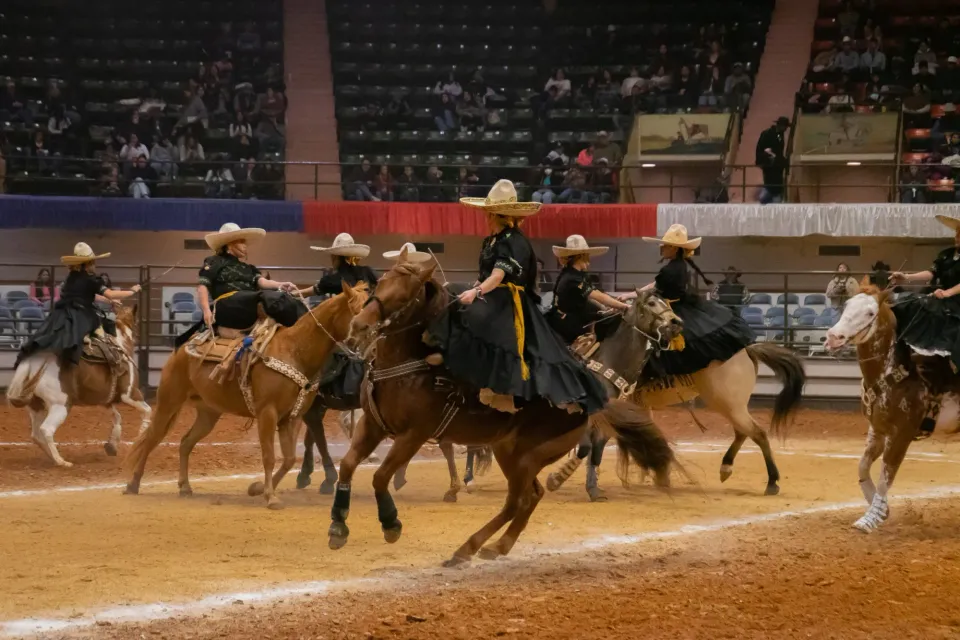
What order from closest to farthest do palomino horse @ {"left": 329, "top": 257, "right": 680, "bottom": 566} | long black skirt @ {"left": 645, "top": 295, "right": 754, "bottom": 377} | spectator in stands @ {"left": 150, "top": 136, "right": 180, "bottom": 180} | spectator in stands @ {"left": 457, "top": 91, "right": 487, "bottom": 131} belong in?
1. palomino horse @ {"left": 329, "top": 257, "right": 680, "bottom": 566}
2. long black skirt @ {"left": 645, "top": 295, "right": 754, "bottom": 377}
3. spectator in stands @ {"left": 150, "top": 136, "right": 180, "bottom": 180}
4. spectator in stands @ {"left": 457, "top": 91, "right": 487, "bottom": 131}

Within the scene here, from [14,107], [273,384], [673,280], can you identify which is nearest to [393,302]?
[273,384]

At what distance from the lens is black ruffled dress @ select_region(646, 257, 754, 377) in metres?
10.8

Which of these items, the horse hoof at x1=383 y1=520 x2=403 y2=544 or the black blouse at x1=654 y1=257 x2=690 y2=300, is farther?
the black blouse at x1=654 y1=257 x2=690 y2=300

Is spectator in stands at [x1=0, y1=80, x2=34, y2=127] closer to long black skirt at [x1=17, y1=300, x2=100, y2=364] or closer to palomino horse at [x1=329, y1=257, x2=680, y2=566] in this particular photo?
long black skirt at [x1=17, y1=300, x2=100, y2=364]

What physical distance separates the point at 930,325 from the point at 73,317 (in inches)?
343

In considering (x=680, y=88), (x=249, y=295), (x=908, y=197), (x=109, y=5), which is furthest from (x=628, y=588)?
(x=109, y=5)

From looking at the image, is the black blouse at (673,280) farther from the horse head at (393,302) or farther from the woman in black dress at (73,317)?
the woman in black dress at (73,317)

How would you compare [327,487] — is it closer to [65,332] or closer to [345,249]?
[345,249]

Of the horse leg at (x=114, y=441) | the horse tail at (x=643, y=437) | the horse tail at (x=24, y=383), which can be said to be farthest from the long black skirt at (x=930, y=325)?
the horse tail at (x=24, y=383)

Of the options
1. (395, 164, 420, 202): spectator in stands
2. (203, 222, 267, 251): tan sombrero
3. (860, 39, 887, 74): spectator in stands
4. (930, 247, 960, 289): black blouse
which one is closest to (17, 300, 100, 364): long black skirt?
(203, 222, 267, 251): tan sombrero

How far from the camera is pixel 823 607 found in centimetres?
619

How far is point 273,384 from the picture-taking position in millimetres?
9719

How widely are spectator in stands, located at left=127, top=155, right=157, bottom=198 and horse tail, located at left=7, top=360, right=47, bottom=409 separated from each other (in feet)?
35.5

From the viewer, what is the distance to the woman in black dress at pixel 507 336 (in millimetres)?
7070
